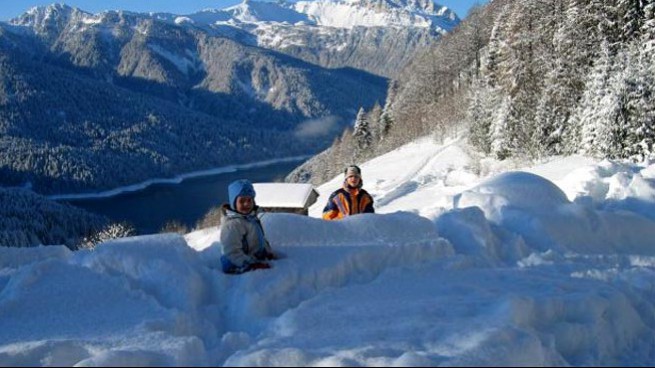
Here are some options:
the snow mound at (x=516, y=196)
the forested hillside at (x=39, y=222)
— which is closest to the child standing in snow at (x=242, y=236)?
the snow mound at (x=516, y=196)

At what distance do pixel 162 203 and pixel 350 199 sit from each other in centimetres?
9584

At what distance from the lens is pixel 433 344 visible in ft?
12.2

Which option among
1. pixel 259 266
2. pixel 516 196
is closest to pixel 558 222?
pixel 516 196

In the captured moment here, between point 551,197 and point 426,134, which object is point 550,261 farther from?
point 426,134

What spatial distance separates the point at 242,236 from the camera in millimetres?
5480

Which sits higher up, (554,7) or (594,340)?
(554,7)

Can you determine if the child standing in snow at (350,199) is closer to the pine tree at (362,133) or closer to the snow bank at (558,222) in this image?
the snow bank at (558,222)

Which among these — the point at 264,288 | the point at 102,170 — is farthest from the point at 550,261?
the point at 102,170

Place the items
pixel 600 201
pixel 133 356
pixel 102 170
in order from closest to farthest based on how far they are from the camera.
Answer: pixel 133 356 < pixel 600 201 < pixel 102 170

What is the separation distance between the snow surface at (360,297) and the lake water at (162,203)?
2455 inches

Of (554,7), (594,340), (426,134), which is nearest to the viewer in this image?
(594,340)

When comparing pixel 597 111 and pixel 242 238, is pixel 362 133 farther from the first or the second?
pixel 242 238

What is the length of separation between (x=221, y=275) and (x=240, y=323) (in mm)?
739

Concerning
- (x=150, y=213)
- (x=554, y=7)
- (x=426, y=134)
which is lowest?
(x=150, y=213)
